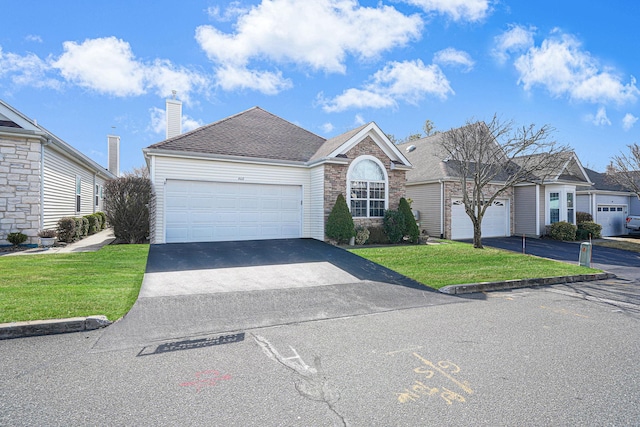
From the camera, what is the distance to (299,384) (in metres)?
3.44

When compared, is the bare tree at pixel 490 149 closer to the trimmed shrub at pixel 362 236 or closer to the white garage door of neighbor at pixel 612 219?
the trimmed shrub at pixel 362 236

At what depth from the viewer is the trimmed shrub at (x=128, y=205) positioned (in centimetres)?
1255

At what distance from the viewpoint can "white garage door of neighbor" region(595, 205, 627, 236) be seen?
78.0 feet

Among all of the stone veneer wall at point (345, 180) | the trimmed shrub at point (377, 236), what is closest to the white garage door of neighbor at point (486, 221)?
the stone veneer wall at point (345, 180)

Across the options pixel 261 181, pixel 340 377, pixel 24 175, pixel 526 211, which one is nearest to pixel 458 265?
pixel 340 377

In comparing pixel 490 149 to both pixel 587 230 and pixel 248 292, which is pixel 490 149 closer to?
pixel 587 230

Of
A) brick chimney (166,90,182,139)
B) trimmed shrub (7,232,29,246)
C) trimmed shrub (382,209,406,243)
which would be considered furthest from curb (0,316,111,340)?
brick chimney (166,90,182,139)

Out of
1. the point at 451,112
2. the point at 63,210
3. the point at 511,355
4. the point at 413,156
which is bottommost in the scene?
the point at 511,355

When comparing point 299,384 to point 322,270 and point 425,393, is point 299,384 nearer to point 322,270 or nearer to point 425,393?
point 425,393

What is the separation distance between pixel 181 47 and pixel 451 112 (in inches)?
584

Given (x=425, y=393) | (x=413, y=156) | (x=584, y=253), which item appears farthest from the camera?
(x=413, y=156)

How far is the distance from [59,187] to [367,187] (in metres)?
12.6

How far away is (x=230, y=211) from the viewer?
547 inches

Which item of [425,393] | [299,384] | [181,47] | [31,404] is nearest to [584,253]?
[425,393]
